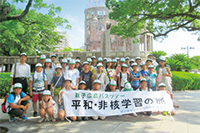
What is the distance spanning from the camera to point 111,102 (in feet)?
17.6

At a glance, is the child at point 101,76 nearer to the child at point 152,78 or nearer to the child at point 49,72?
the child at point 49,72

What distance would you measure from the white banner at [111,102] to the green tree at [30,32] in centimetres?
807

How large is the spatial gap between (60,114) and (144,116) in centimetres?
282

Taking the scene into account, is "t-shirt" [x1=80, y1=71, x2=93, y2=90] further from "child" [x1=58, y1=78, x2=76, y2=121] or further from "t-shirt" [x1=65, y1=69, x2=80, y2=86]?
"child" [x1=58, y1=78, x2=76, y2=121]

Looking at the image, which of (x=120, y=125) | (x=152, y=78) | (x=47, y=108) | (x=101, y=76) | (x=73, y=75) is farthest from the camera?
(x=152, y=78)

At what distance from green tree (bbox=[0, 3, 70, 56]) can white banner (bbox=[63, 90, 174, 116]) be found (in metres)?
8.07

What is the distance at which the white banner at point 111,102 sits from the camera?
5.14m

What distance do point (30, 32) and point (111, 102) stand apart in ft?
67.9

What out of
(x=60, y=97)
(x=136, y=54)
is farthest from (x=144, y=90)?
(x=136, y=54)

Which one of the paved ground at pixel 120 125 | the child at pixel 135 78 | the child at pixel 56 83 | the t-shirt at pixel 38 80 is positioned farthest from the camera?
the child at pixel 135 78

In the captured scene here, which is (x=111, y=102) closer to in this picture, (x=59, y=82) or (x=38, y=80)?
(x=59, y=82)

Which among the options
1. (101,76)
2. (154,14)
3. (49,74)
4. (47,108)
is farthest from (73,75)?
(154,14)

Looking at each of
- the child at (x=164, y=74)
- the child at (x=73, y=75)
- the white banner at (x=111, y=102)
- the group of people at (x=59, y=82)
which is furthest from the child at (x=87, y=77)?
the child at (x=164, y=74)

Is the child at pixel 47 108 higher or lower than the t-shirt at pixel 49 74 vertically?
lower
